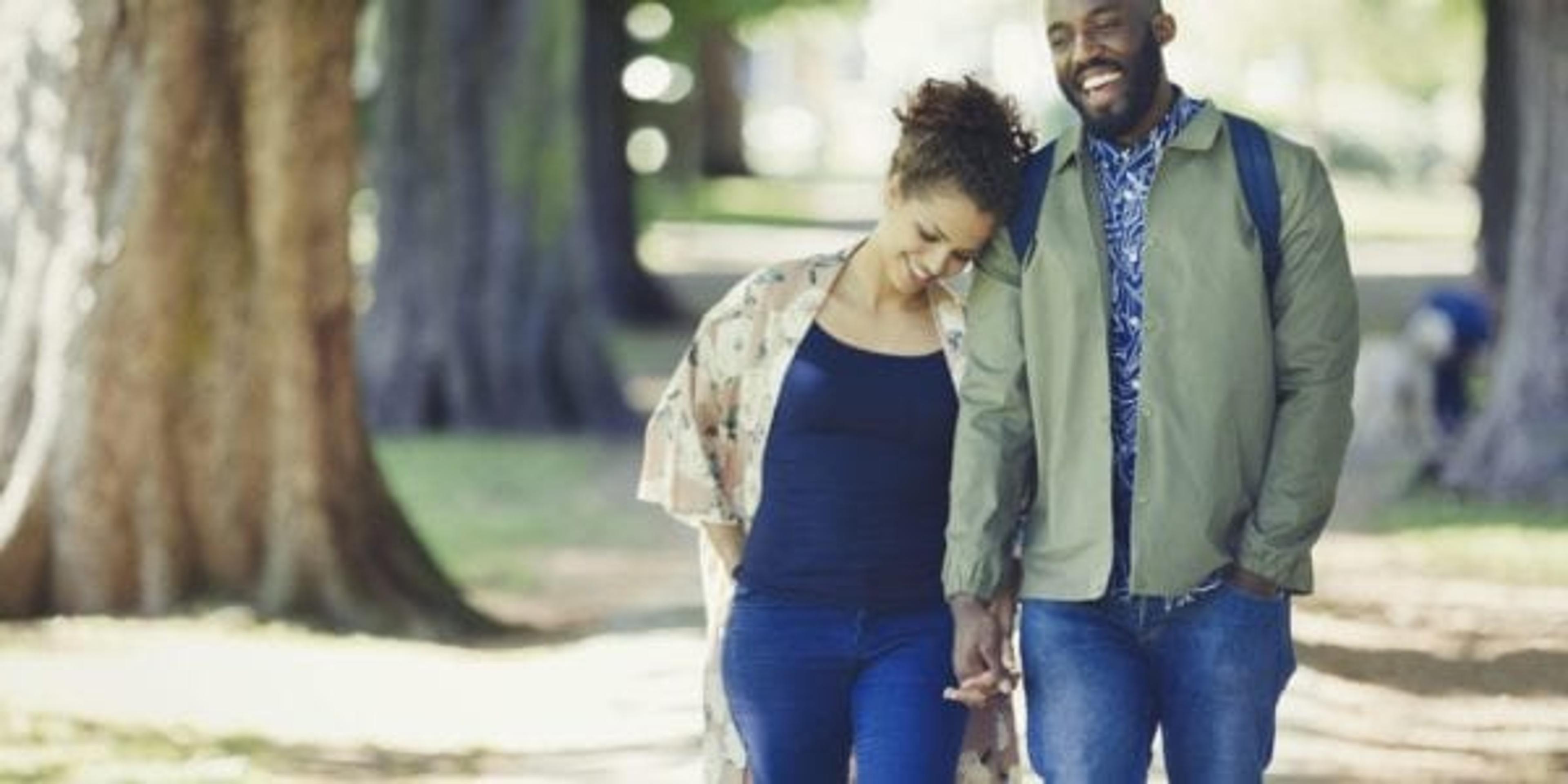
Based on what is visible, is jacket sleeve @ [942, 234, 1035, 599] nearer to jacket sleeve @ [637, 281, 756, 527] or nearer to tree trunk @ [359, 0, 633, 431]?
jacket sleeve @ [637, 281, 756, 527]

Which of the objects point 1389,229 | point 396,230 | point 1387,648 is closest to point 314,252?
point 1387,648

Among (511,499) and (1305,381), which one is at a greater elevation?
(1305,381)

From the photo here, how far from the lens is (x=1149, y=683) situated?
5.24m

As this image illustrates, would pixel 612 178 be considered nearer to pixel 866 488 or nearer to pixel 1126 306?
pixel 866 488

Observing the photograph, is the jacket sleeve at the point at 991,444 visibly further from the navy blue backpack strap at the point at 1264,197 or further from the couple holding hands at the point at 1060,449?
the navy blue backpack strap at the point at 1264,197

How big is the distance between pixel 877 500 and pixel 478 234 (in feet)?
53.8

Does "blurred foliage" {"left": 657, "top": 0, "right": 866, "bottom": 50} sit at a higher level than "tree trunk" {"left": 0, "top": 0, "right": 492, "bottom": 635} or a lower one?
higher

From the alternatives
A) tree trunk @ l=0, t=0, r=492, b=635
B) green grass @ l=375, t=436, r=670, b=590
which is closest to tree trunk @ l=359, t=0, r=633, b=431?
green grass @ l=375, t=436, r=670, b=590

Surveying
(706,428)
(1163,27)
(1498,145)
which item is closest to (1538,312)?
(1498,145)

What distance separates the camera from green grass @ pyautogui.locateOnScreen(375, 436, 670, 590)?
16.0m

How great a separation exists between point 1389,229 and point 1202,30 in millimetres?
16471

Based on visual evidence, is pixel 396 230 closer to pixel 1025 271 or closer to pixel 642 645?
pixel 642 645

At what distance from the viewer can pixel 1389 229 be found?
46.5 m

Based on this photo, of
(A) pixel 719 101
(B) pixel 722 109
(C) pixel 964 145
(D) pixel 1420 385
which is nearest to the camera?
(C) pixel 964 145
